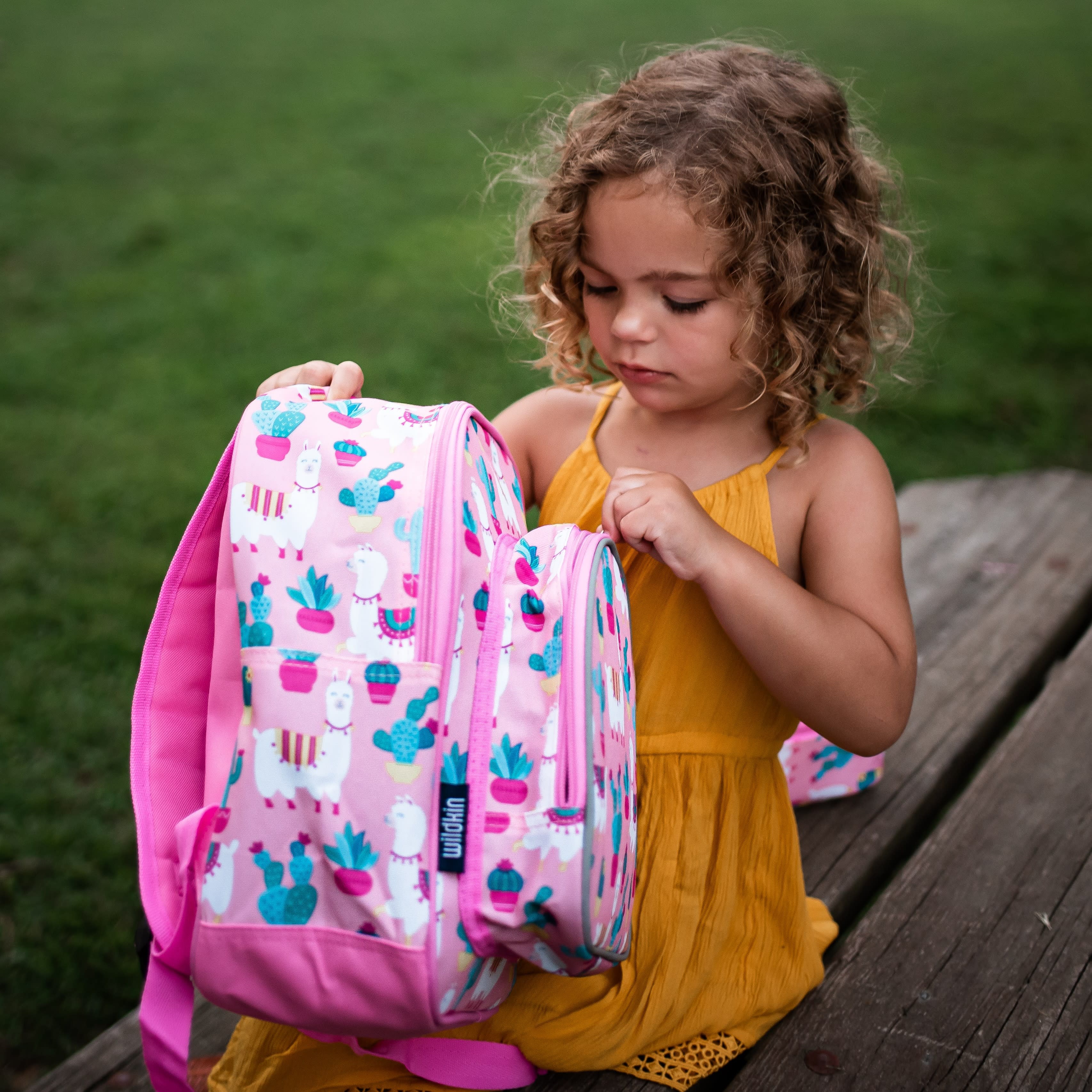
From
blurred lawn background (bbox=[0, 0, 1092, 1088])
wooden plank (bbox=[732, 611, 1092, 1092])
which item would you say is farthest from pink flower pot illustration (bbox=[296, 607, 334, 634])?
blurred lawn background (bbox=[0, 0, 1092, 1088])

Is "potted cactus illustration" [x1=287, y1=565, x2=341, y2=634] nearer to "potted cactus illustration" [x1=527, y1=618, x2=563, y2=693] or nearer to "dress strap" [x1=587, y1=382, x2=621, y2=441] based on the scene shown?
"potted cactus illustration" [x1=527, y1=618, x2=563, y2=693]

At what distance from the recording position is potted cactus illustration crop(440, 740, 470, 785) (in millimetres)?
1179

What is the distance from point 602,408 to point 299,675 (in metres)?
0.88

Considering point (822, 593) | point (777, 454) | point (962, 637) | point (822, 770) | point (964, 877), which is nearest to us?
point (822, 593)

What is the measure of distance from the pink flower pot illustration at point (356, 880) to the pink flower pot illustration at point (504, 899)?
13 cm

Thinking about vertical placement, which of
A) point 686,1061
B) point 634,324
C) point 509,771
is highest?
point 634,324

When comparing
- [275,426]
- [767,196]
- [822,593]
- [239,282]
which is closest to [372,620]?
[275,426]

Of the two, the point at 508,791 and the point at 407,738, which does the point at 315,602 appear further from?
the point at 508,791

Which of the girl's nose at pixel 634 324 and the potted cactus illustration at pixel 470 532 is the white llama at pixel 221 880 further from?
the girl's nose at pixel 634 324

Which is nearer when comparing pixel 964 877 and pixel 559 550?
pixel 559 550

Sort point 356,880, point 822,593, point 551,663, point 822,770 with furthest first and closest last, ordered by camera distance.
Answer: point 822,770
point 822,593
point 551,663
point 356,880

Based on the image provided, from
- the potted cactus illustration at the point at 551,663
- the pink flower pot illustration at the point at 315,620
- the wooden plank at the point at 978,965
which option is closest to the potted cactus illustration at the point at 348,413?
the pink flower pot illustration at the point at 315,620

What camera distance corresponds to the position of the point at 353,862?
114 cm

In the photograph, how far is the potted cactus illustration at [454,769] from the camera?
1.18 meters
